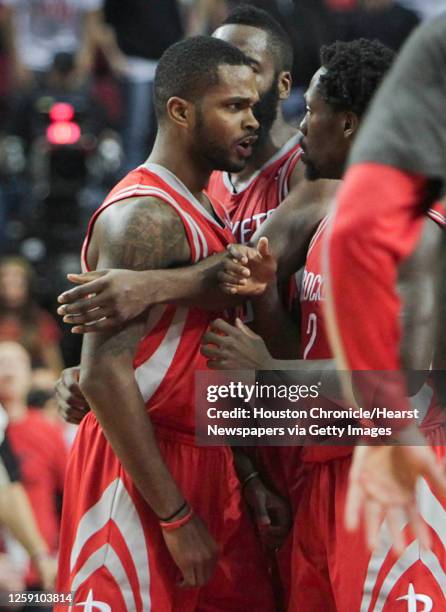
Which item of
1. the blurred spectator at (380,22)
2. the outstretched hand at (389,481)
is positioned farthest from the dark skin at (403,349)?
the blurred spectator at (380,22)

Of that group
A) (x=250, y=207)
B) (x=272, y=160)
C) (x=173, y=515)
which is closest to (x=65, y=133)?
(x=272, y=160)

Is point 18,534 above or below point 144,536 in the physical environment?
below

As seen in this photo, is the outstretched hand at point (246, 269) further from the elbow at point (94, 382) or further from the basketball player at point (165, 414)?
the elbow at point (94, 382)

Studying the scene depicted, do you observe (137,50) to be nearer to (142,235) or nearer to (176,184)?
(176,184)

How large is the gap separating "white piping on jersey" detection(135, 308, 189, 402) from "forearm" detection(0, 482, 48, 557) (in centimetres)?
126

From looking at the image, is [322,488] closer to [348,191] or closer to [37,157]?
[348,191]

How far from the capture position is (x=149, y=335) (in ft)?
9.74

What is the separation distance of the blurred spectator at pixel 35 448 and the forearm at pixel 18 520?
2.44 feet

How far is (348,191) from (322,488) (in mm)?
1654

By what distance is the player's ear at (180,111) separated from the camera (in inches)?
121

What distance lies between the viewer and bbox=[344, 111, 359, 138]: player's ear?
9.87ft

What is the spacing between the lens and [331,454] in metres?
2.99

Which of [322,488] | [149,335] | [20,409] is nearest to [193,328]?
[149,335]

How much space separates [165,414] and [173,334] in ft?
0.77
